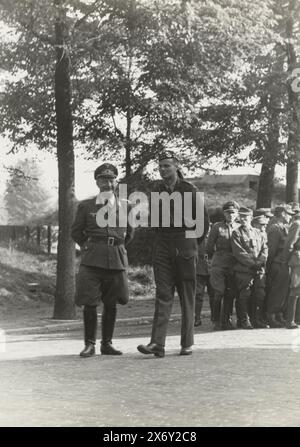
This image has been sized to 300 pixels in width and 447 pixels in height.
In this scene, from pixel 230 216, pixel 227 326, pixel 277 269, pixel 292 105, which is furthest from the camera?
pixel 292 105

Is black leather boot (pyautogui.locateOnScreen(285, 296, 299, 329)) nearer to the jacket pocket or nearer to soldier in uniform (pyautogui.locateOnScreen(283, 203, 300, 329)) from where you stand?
soldier in uniform (pyautogui.locateOnScreen(283, 203, 300, 329))

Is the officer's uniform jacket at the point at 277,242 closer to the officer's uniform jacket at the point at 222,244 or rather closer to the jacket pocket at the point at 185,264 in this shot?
the officer's uniform jacket at the point at 222,244

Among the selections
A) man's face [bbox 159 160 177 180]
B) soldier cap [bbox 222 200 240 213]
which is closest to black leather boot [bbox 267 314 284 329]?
soldier cap [bbox 222 200 240 213]

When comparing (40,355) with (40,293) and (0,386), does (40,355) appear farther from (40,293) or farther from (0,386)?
(40,293)

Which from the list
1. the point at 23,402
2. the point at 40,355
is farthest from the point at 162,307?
the point at 23,402

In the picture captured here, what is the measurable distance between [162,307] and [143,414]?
350cm

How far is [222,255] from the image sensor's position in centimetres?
1459

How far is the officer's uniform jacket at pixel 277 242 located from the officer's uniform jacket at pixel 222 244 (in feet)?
2.25

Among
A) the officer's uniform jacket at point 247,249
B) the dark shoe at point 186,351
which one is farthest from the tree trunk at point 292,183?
the dark shoe at point 186,351

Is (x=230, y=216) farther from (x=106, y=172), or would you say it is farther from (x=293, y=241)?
(x=106, y=172)

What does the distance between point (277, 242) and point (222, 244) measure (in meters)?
0.97

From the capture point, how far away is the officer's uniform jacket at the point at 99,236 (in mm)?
9945

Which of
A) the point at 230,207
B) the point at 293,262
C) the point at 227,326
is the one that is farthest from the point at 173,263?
the point at 293,262

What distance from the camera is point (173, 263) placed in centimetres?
1006
